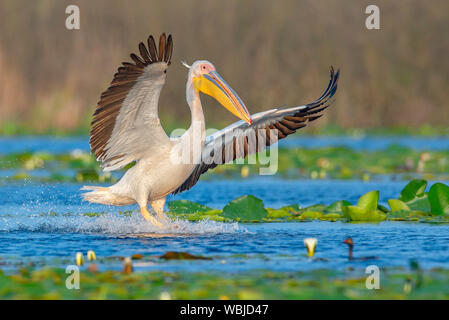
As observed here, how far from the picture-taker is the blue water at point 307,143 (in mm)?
18812

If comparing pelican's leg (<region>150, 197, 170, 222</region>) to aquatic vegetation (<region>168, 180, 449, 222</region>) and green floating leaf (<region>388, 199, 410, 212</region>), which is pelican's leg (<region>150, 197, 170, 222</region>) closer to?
aquatic vegetation (<region>168, 180, 449, 222</region>)

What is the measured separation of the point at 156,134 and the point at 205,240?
3.95 feet

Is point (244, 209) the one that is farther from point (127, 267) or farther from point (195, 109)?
point (127, 267)

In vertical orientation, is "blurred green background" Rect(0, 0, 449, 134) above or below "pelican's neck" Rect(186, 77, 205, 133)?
above

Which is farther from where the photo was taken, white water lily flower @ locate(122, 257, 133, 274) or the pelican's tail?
the pelican's tail

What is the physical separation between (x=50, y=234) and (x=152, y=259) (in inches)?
79.9

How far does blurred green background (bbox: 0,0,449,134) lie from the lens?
70.7ft

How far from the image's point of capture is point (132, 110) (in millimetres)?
7789

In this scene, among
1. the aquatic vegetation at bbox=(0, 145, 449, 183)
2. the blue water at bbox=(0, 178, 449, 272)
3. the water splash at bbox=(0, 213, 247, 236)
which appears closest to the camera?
the blue water at bbox=(0, 178, 449, 272)

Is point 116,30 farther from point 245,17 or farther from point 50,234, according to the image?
point 50,234

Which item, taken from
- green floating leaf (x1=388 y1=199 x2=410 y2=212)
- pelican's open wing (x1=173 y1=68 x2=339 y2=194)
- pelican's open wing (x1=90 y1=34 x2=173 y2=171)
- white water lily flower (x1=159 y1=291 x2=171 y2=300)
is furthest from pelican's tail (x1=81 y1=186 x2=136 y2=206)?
white water lily flower (x1=159 y1=291 x2=171 y2=300)

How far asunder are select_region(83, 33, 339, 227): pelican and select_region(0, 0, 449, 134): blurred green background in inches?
505
